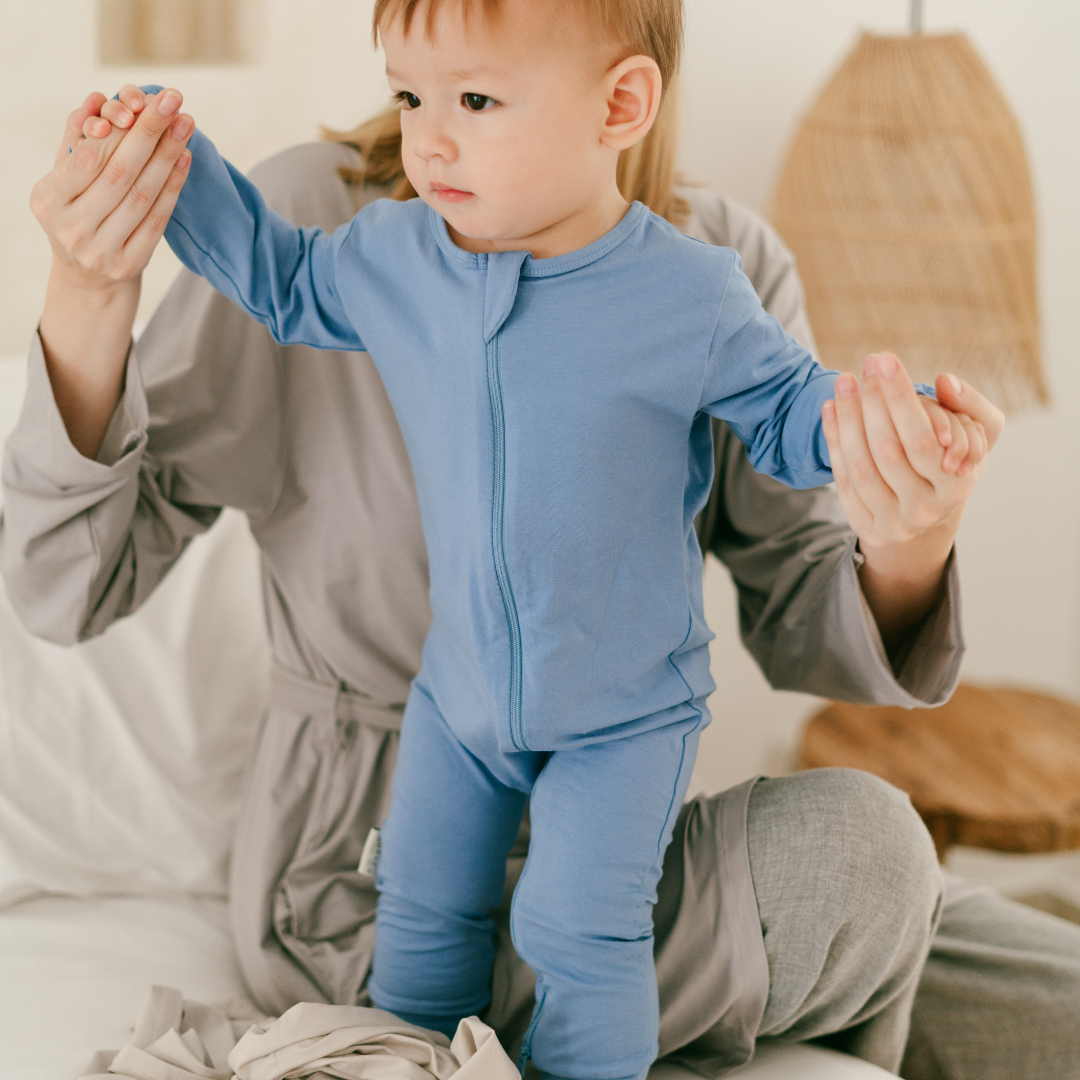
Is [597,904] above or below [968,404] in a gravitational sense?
below

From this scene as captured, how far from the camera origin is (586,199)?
0.66 m

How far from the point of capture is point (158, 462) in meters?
0.90

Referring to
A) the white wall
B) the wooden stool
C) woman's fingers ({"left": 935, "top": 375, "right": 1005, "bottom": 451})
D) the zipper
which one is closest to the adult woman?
woman's fingers ({"left": 935, "top": 375, "right": 1005, "bottom": 451})

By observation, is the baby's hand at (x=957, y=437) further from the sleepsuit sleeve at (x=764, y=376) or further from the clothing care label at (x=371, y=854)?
the clothing care label at (x=371, y=854)

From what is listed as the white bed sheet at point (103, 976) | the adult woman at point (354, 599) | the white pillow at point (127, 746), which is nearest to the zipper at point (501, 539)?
the adult woman at point (354, 599)

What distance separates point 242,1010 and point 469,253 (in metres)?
0.61

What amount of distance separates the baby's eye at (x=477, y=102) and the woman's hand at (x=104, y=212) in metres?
0.18

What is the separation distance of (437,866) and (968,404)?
469mm

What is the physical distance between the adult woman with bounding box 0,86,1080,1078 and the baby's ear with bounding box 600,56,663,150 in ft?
0.76

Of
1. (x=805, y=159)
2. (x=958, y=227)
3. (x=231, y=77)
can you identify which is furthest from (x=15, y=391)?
(x=958, y=227)

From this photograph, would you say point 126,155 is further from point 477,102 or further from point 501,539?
point 501,539

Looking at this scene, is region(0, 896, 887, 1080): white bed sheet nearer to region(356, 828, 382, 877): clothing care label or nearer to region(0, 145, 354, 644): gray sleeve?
region(356, 828, 382, 877): clothing care label

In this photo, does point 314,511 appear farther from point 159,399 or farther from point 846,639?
point 846,639

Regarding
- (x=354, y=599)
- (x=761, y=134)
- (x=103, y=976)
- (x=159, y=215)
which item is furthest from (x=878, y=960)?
(x=761, y=134)
